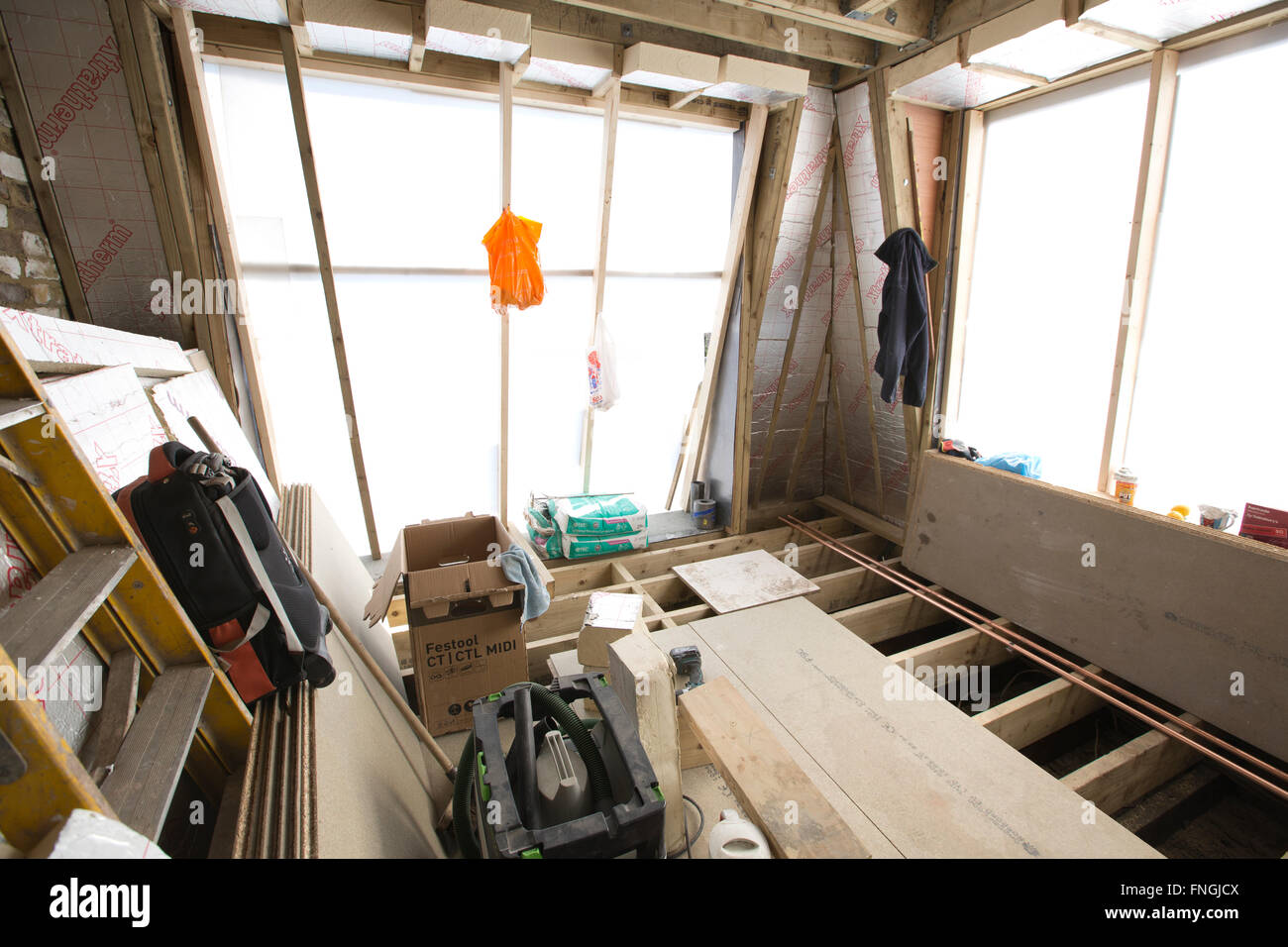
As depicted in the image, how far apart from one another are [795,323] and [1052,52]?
5.60 ft

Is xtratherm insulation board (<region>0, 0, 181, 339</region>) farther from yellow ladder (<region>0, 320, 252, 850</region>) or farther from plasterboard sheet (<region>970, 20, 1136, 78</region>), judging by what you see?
plasterboard sheet (<region>970, 20, 1136, 78</region>)

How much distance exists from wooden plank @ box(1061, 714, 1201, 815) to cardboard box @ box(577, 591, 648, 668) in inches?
60.8

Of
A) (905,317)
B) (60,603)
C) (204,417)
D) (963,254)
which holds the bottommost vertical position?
(60,603)

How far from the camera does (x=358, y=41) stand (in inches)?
92.7

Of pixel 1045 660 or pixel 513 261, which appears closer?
pixel 1045 660

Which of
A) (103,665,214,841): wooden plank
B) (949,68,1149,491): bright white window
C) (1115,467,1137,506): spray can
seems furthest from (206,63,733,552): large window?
(1115,467,1137,506): spray can

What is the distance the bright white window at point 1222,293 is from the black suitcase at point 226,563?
3300 millimetres

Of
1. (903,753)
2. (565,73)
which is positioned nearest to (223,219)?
(565,73)

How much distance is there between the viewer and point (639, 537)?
139 inches

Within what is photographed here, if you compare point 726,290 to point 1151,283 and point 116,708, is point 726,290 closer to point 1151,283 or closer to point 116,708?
point 1151,283

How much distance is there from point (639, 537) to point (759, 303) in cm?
156

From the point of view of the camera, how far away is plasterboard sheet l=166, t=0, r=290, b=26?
209cm
